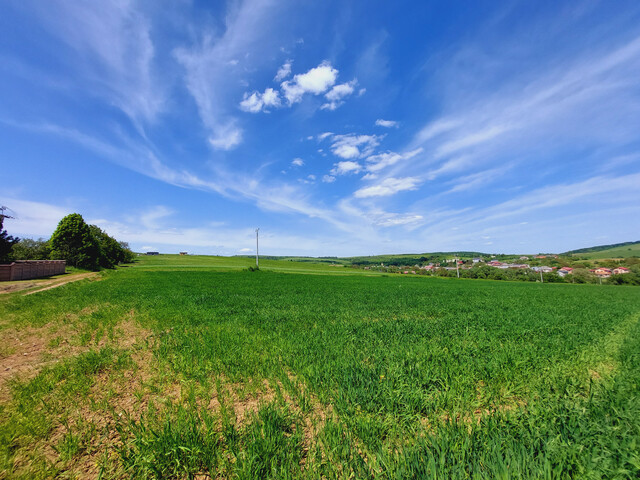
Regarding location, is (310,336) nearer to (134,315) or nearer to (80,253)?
(134,315)

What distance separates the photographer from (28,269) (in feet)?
97.6

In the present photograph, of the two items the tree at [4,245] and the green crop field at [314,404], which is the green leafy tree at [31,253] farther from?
the green crop field at [314,404]

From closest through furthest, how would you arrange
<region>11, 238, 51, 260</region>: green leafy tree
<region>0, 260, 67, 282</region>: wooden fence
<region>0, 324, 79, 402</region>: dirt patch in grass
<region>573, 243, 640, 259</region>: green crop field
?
<region>0, 324, 79, 402</region>: dirt patch in grass < <region>0, 260, 67, 282</region>: wooden fence < <region>11, 238, 51, 260</region>: green leafy tree < <region>573, 243, 640, 259</region>: green crop field

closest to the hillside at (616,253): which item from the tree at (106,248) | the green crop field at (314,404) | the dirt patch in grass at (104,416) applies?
the green crop field at (314,404)

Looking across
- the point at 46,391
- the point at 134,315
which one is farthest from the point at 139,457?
the point at 134,315

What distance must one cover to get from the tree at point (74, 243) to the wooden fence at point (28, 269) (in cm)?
1165

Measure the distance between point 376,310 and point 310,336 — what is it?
673 centimetres

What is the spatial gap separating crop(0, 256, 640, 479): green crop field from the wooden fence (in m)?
29.7

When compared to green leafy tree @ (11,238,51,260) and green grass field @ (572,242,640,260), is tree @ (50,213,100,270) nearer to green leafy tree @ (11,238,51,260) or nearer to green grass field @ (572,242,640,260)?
green leafy tree @ (11,238,51,260)

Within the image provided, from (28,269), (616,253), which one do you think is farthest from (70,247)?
(616,253)

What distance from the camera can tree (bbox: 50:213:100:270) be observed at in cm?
4575

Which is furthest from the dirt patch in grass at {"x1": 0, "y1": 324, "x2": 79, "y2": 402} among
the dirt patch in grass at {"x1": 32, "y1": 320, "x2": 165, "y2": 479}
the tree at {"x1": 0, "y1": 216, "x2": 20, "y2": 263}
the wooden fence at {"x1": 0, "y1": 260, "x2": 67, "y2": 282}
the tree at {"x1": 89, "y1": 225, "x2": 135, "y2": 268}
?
the tree at {"x1": 89, "y1": 225, "x2": 135, "y2": 268}

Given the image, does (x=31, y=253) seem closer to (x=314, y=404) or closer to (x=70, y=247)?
(x=70, y=247)

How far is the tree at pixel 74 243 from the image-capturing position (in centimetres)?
4575
